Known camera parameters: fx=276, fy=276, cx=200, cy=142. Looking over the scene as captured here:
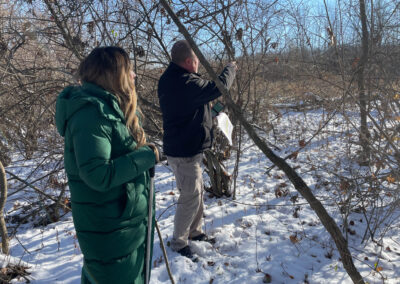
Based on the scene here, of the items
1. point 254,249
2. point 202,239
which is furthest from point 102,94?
point 254,249

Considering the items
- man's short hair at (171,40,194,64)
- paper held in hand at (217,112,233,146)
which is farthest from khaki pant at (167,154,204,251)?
man's short hair at (171,40,194,64)

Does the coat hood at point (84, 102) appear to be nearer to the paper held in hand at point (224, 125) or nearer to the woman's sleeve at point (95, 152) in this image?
the woman's sleeve at point (95, 152)

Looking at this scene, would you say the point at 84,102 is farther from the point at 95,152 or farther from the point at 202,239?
the point at 202,239

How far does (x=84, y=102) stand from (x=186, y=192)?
1617 mm

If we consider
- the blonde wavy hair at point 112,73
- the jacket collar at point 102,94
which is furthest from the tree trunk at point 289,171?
the jacket collar at point 102,94

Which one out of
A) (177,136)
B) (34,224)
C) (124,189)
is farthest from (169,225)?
(124,189)

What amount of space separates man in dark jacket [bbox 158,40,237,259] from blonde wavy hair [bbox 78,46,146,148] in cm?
99

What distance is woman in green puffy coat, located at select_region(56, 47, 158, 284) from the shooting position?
1.19 meters

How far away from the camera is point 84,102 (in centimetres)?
121

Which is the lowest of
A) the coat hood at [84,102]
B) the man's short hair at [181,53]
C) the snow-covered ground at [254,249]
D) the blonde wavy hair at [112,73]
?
the snow-covered ground at [254,249]

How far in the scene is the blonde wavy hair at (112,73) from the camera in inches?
52.7

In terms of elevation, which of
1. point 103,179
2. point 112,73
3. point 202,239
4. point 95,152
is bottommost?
point 202,239

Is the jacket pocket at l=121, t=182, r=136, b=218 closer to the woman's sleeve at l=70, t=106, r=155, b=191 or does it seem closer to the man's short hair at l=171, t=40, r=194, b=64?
the woman's sleeve at l=70, t=106, r=155, b=191

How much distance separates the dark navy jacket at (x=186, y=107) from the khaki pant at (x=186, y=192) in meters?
0.10
